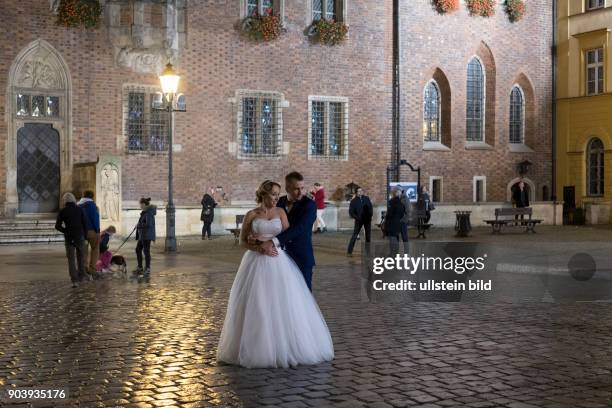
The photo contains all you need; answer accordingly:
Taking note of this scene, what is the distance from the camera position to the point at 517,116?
113ft

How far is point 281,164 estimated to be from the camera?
94.4ft

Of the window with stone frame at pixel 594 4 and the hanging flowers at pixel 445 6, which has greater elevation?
the window with stone frame at pixel 594 4

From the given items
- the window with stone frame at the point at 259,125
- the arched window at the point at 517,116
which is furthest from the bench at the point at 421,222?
the arched window at the point at 517,116

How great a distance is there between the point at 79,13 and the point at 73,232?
487 inches

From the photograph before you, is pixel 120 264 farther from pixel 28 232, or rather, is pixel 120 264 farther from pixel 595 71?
pixel 595 71

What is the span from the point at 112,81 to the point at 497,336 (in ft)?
61.6

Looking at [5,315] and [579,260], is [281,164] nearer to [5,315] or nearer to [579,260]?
[579,260]

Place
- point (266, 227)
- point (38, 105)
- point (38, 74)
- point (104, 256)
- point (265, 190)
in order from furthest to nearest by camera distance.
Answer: point (38, 105)
point (38, 74)
point (104, 256)
point (265, 190)
point (266, 227)

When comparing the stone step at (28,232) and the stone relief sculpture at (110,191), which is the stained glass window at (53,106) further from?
the stone step at (28,232)

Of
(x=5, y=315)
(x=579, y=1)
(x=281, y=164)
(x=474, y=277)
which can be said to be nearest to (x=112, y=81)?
(x=281, y=164)

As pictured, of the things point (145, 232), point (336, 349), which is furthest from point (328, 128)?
point (336, 349)

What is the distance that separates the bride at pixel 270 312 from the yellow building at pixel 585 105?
25.9 meters

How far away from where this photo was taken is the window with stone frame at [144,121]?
26328mm

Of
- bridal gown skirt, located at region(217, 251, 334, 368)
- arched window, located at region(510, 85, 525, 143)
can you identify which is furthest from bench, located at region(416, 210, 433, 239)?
bridal gown skirt, located at region(217, 251, 334, 368)
